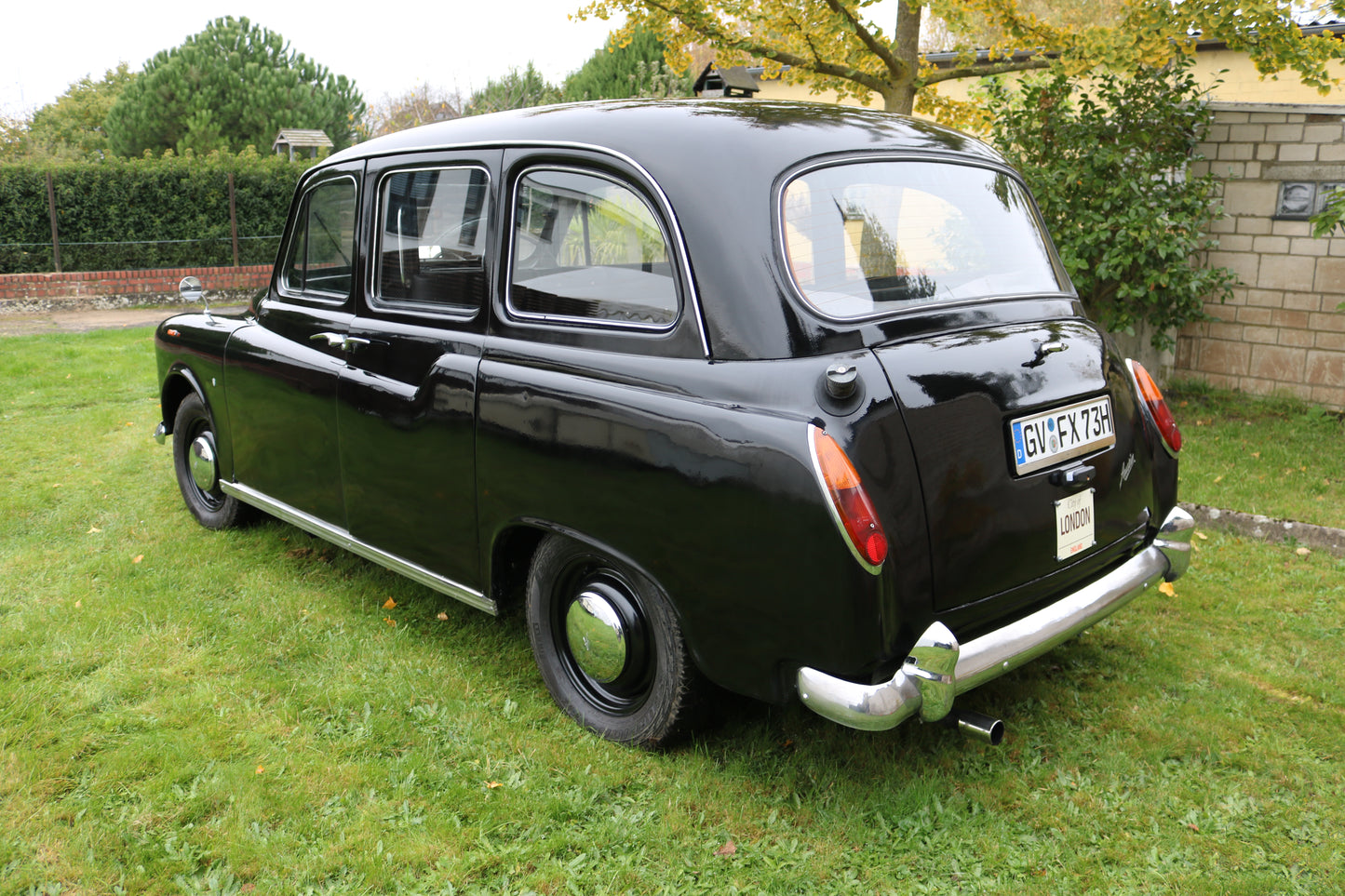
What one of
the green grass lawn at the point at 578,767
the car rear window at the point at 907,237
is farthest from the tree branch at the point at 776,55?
the green grass lawn at the point at 578,767

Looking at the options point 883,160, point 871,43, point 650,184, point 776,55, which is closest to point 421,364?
point 650,184

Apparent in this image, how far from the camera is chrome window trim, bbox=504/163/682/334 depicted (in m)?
2.98

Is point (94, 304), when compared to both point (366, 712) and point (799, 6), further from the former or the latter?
point (366, 712)

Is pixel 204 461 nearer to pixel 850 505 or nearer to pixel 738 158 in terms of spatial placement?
pixel 738 158

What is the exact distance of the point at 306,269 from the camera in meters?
4.57

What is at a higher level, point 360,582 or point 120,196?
point 120,196

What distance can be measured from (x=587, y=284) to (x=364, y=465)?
1276 mm

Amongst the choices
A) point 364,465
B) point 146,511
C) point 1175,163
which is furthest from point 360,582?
point 1175,163

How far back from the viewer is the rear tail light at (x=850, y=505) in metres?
2.48

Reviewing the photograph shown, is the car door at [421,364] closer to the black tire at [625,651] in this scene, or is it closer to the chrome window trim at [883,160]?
the black tire at [625,651]

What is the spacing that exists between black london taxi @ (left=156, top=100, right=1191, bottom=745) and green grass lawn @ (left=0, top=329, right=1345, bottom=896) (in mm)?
342

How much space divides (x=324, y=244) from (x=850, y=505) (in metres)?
2.96

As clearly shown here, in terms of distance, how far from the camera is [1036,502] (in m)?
2.88

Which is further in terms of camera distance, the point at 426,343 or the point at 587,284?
the point at 426,343
